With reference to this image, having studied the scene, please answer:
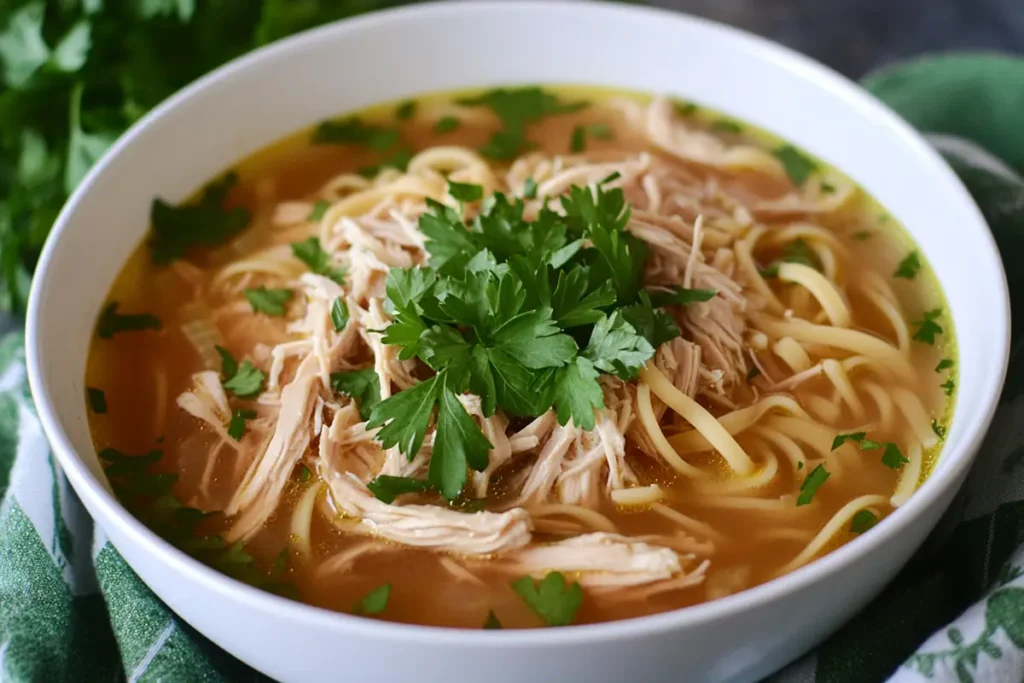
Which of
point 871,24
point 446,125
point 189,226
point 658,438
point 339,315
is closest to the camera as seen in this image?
point 658,438

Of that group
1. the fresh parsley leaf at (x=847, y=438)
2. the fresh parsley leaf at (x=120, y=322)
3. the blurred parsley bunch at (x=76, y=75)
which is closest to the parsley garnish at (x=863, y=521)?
the fresh parsley leaf at (x=847, y=438)

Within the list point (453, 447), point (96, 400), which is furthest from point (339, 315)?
point (96, 400)

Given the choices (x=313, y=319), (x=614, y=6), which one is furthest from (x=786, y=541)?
(x=614, y=6)

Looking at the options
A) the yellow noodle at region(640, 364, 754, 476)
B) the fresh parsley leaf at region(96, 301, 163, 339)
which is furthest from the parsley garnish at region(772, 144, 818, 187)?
the fresh parsley leaf at region(96, 301, 163, 339)

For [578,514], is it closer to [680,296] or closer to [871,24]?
[680,296]

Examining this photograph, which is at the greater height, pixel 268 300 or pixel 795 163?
pixel 795 163

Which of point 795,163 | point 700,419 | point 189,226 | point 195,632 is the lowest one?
point 195,632

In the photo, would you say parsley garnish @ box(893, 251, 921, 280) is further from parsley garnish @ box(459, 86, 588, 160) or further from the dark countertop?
the dark countertop
